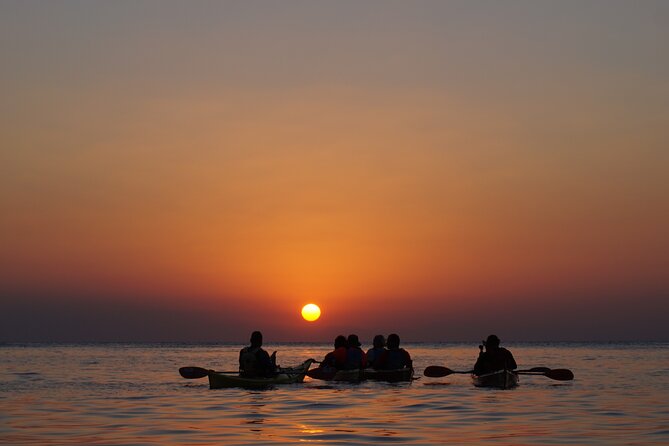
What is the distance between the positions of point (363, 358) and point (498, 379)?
224 inches

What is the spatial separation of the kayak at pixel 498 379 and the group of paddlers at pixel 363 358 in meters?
0.28

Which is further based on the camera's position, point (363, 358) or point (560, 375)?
point (363, 358)

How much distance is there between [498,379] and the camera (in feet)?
Answer: 100

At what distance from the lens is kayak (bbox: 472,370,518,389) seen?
1198 inches

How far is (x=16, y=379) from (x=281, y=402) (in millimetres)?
17519

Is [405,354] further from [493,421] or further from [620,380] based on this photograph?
[493,421]

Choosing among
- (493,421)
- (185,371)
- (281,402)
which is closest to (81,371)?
(185,371)

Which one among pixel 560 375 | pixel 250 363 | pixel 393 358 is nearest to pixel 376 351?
pixel 393 358

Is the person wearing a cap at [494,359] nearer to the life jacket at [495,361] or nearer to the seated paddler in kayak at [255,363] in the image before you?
the life jacket at [495,361]

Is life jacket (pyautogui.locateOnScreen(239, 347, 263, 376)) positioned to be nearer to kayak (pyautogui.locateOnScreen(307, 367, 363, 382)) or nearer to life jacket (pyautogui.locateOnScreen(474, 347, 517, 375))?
kayak (pyautogui.locateOnScreen(307, 367, 363, 382))

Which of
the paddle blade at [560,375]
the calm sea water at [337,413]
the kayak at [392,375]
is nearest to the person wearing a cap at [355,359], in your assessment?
the kayak at [392,375]

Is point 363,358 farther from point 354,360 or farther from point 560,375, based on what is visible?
point 560,375

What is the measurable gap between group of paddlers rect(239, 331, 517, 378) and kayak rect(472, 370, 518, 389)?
28 centimetres

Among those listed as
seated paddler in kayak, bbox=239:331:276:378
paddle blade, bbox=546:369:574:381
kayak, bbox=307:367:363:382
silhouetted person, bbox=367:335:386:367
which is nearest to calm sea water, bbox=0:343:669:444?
paddle blade, bbox=546:369:574:381
